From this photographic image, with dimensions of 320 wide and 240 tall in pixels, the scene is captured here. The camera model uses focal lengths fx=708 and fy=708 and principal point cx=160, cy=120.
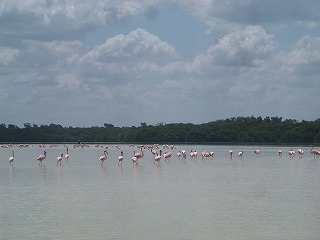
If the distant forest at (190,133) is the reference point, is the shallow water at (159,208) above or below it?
below

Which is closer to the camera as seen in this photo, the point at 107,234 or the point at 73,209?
the point at 107,234

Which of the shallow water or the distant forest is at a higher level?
the distant forest

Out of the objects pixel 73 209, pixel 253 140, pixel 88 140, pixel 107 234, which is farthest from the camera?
pixel 88 140

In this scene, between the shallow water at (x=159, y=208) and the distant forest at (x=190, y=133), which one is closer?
the shallow water at (x=159, y=208)

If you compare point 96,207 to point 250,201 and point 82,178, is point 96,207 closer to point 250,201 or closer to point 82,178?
point 250,201

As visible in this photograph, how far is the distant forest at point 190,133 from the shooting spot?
9376 centimetres

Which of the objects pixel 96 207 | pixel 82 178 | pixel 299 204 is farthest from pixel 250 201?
pixel 82 178

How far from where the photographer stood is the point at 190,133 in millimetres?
106688

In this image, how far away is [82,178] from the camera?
1049 inches

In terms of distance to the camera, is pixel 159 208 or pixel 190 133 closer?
pixel 159 208

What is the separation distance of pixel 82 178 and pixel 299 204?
11.0 meters

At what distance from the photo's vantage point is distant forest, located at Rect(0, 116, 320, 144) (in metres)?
93.8

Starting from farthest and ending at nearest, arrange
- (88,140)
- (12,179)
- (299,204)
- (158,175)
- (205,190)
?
(88,140) < (158,175) < (12,179) < (205,190) < (299,204)

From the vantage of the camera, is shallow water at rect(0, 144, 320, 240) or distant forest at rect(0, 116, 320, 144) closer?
shallow water at rect(0, 144, 320, 240)
